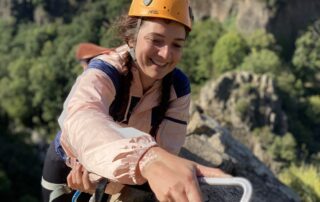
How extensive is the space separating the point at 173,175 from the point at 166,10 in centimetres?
60

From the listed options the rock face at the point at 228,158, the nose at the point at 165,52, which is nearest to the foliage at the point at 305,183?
the rock face at the point at 228,158

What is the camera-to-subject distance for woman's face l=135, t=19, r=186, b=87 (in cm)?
147

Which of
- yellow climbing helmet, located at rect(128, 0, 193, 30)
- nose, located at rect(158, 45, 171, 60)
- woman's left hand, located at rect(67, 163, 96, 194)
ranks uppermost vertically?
yellow climbing helmet, located at rect(128, 0, 193, 30)

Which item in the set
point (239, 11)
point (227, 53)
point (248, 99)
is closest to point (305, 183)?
point (248, 99)

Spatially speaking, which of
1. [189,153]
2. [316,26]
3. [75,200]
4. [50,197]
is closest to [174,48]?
[75,200]

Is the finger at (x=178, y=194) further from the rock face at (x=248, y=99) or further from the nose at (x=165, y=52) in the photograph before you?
the rock face at (x=248, y=99)

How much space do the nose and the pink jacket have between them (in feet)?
0.53

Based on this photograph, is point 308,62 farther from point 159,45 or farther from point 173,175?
point 173,175

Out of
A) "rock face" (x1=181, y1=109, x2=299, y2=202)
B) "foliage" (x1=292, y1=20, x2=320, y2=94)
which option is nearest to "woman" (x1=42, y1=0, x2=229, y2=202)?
"rock face" (x1=181, y1=109, x2=299, y2=202)

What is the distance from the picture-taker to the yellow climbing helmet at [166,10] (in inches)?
57.3

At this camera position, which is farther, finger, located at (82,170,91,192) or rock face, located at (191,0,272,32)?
rock face, located at (191,0,272,32)

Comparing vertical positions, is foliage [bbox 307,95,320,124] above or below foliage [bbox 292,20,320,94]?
below

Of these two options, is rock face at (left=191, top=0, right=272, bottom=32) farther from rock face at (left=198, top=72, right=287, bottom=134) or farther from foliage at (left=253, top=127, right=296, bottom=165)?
foliage at (left=253, top=127, right=296, bottom=165)

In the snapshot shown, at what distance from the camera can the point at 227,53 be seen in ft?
103
